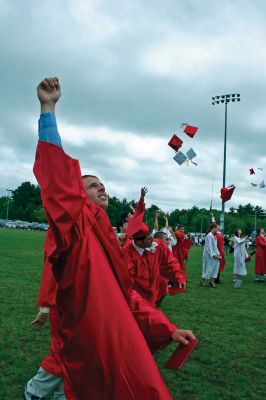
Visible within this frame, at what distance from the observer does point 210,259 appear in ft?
46.6

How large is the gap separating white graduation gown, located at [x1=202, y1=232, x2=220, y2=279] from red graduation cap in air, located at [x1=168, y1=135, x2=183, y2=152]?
10.7ft

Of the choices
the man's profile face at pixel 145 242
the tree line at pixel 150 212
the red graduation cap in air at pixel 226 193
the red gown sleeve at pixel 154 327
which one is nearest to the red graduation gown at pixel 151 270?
the man's profile face at pixel 145 242

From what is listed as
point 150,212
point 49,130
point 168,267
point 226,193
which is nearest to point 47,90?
point 49,130

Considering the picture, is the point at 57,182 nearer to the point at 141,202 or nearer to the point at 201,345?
the point at 141,202

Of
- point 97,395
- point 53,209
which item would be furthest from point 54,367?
point 53,209

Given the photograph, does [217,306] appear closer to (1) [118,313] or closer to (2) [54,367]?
(2) [54,367]

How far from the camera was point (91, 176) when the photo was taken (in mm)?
3271

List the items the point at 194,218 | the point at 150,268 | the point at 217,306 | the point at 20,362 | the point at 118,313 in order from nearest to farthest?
the point at 118,313
the point at 20,362
the point at 150,268
the point at 217,306
the point at 194,218

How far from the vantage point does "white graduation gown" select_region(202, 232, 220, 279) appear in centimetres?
1412

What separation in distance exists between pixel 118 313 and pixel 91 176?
1416 mm

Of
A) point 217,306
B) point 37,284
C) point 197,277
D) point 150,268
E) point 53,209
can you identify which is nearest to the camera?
point 53,209

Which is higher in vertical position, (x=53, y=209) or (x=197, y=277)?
(x=53, y=209)

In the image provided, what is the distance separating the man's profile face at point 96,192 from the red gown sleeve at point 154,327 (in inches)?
34.5

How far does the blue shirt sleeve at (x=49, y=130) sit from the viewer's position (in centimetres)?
212
